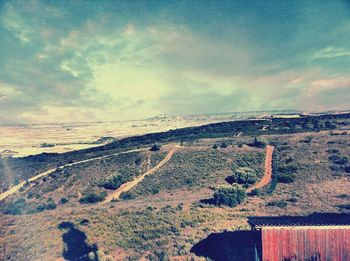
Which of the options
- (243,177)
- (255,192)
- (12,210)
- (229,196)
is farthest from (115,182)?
(255,192)

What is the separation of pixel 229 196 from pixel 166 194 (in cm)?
907

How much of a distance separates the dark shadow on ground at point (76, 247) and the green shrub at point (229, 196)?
1404cm

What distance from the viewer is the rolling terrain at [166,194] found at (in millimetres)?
23391

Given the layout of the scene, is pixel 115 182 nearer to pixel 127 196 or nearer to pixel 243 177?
pixel 127 196

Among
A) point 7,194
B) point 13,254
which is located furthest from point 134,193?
point 7,194

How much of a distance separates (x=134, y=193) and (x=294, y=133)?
115ft

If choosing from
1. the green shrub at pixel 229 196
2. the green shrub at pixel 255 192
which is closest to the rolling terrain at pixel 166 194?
the green shrub at pixel 255 192

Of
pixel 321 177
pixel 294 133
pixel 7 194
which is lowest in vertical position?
pixel 7 194

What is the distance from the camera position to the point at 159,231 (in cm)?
2502

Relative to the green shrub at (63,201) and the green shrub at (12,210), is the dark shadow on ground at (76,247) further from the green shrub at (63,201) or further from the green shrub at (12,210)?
the green shrub at (63,201)

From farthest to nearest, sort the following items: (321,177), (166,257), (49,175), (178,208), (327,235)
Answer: (49,175) < (321,177) < (178,208) < (166,257) < (327,235)

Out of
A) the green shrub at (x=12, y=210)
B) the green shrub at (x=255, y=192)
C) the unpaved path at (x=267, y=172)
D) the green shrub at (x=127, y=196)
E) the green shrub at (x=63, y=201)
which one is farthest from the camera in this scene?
the green shrub at (x=63, y=201)

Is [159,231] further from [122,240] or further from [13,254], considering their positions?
[13,254]

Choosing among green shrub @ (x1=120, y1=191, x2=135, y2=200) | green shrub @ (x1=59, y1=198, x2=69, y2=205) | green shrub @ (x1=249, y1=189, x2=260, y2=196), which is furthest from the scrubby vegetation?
green shrub @ (x1=59, y1=198, x2=69, y2=205)
